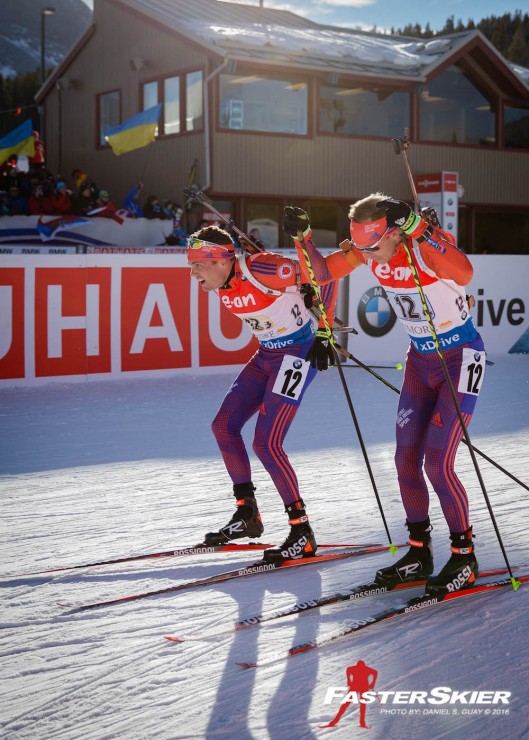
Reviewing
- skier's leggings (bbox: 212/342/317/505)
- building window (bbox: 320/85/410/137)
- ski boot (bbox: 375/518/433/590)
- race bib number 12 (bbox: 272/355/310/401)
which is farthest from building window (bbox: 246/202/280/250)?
ski boot (bbox: 375/518/433/590)

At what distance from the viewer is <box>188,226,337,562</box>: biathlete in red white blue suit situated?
186 inches

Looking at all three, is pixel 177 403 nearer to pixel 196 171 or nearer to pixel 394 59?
pixel 196 171

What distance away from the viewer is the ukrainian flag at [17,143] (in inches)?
644

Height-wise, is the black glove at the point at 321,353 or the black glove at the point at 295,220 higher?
the black glove at the point at 295,220

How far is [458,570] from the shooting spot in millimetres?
4156

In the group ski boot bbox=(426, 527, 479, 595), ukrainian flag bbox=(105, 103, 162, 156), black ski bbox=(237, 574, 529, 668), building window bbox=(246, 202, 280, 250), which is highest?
ukrainian flag bbox=(105, 103, 162, 156)

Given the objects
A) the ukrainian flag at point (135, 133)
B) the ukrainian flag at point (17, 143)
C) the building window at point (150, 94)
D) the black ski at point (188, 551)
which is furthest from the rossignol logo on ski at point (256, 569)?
the building window at point (150, 94)

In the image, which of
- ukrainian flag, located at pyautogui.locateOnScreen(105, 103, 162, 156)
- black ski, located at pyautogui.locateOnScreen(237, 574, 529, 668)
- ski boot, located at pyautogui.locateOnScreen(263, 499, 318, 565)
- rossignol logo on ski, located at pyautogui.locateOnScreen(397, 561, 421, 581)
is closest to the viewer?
black ski, located at pyautogui.locateOnScreen(237, 574, 529, 668)

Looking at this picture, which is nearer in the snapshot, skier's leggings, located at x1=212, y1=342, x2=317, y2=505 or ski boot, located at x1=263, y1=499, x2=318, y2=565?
ski boot, located at x1=263, y1=499, x2=318, y2=565

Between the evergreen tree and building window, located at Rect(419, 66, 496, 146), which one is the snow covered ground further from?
the evergreen tree

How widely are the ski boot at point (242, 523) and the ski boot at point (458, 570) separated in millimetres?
1125

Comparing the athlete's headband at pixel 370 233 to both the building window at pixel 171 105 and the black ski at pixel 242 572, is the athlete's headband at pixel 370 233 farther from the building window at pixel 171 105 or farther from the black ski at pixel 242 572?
the building window at pixel 171 105

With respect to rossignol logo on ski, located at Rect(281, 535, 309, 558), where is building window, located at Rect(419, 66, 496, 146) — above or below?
above

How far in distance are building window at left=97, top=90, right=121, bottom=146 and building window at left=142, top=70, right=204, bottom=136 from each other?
129 cm
